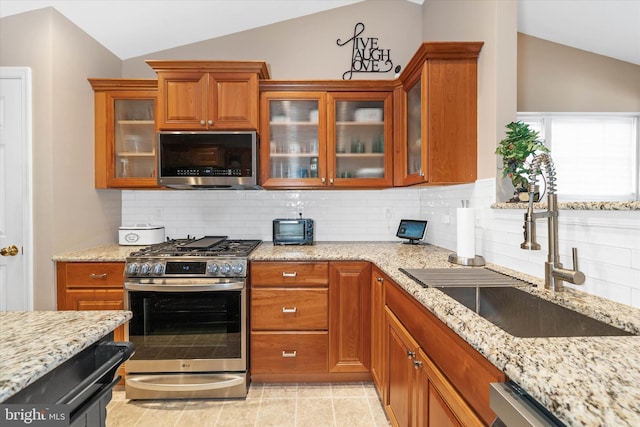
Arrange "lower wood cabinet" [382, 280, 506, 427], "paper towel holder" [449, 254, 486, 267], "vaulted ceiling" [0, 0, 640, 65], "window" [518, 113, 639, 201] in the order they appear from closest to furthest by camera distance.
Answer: "lower wood cabinet" [382, 280, 506, 427], "paper towel holder" [449, 254, 486, 267], "vaulted ceiling" [0, 0, 640, 65], "window" [518, 113, 639, 201]

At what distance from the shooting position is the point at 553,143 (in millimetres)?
3295

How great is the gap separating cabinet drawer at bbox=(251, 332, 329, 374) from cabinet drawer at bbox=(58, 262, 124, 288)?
101 centimetres

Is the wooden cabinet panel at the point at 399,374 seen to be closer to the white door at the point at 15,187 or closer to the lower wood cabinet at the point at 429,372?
the lower wood cabinet at the point at 429,372

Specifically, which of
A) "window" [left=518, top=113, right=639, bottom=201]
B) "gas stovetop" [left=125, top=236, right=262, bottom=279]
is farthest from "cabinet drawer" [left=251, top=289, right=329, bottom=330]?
"window" [left=518, top=113, right=639, bottom=201]

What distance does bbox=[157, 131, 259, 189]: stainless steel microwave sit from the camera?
8.18ft

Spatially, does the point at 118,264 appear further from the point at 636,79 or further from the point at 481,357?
the point at 636,79

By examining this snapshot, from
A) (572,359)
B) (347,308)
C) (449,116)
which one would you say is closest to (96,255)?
(347,308)

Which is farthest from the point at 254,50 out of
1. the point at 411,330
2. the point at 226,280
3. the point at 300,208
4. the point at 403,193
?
the point at 411,330

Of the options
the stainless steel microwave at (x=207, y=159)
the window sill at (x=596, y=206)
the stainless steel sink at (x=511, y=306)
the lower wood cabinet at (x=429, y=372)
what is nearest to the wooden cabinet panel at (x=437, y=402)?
the lower wood cabinet at (x=429, y=372)

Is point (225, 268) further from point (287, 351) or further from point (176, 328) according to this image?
point (287, 351)

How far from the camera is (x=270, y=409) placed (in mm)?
2072

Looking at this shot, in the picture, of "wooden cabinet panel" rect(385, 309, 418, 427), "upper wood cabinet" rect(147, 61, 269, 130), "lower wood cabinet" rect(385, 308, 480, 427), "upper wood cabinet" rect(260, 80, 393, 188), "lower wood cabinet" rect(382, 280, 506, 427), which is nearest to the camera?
"lower wood cabinet" rect(382, 280, 506, 427)

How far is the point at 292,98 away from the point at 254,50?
750 mm

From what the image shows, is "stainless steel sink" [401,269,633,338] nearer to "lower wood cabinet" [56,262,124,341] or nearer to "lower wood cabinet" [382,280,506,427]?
"lower wood cabinet" [382,280,506,427]
